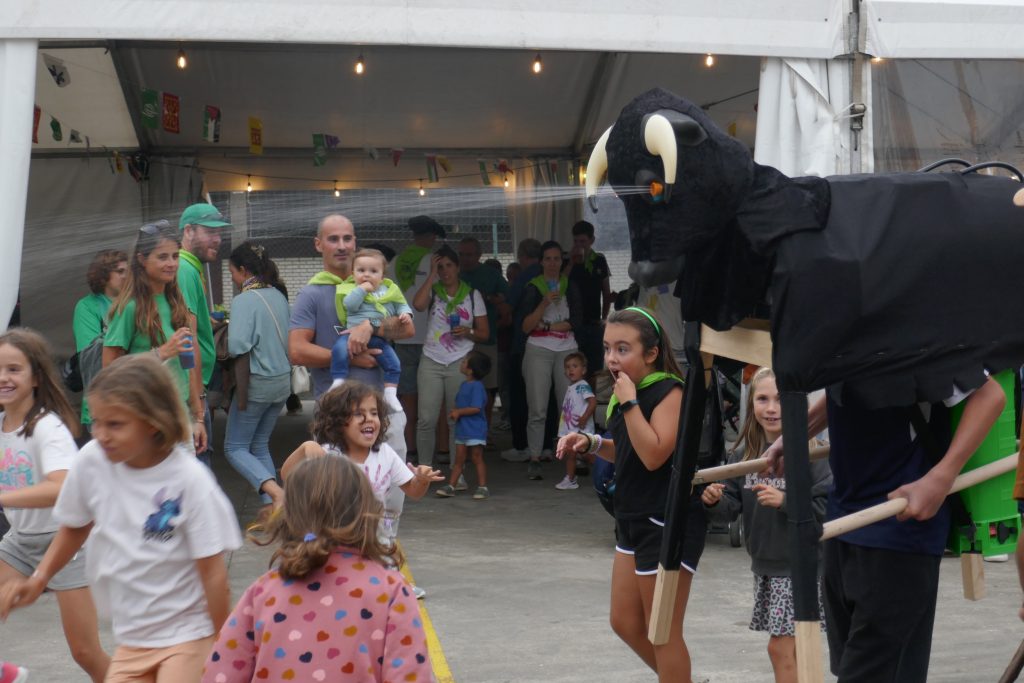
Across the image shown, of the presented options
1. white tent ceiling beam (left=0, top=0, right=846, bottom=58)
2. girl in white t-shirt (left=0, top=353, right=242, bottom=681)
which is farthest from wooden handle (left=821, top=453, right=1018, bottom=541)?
white tent ceiling beam (left=0, top=0, right=846, bottom=58)

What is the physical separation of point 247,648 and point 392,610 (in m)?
0.32

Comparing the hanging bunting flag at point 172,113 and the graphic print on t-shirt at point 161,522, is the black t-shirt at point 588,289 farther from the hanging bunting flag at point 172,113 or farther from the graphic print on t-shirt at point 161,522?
the graphic print on t-shirt at point 161,522

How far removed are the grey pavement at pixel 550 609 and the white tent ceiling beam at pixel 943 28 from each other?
2938 millimetres

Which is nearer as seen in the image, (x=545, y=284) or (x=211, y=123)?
(x=545, y=284)

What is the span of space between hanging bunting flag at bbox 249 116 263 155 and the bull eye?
30.4ft

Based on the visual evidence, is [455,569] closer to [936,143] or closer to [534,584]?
[534,584]

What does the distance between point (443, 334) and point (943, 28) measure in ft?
12.9

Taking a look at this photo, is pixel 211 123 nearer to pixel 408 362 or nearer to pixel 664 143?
pixel 408 362

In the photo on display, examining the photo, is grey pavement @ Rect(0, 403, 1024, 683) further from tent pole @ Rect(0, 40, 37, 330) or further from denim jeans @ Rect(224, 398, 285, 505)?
tent pole @ Rect(0, 40, 37, 330)

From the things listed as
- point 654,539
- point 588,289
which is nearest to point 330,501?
point 654,539

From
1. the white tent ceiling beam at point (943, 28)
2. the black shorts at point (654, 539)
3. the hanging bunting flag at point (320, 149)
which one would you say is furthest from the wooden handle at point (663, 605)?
the hanging bunting flag at point (320, 149)

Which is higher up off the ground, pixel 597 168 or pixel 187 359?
pixel 597 168

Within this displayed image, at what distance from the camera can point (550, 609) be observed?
583cm

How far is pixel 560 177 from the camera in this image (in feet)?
41.4
